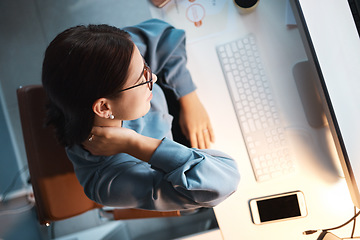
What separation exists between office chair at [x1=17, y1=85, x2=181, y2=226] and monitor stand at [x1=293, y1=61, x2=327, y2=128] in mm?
783

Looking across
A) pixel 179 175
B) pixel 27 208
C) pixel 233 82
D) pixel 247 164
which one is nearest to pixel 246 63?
pixel 233 82

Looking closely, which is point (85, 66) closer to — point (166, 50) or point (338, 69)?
point (166, 50)

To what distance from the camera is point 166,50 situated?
0.99m

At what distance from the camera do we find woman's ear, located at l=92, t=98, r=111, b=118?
70 cm

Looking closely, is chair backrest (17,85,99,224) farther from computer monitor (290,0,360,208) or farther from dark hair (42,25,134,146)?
computer monitor (290,0,360,208)

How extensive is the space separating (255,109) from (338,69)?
26cm

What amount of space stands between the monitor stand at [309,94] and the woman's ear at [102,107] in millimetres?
607

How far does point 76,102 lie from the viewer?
27.4 inches

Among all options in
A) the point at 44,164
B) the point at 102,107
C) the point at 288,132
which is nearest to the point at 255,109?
the point at 288,132

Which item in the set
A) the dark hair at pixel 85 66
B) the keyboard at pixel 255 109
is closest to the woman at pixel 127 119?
the dark hair at pixel 85 66

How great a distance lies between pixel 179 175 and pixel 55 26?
4.29ft

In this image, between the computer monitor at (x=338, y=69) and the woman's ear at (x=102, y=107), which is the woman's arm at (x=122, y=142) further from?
the computer monitor at (x=338, y=69)

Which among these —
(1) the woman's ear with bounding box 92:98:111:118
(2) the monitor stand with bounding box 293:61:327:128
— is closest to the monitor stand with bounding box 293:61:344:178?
(2) the monitor stand with bounding box 293:61:327:128

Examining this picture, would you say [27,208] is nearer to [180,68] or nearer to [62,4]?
[62,4]
